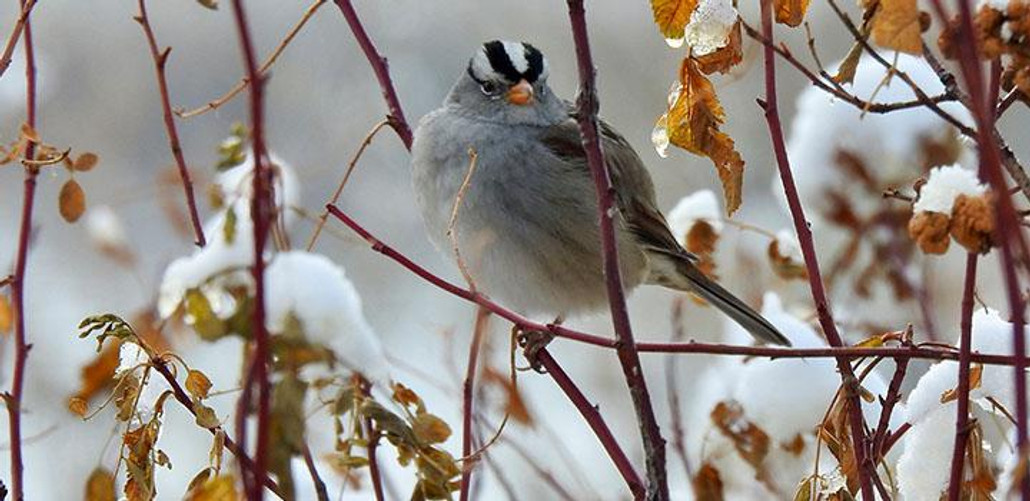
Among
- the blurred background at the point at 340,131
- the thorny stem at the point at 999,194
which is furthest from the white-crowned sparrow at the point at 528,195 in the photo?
the blurred background at the point at 340,131

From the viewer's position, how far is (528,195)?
2467 millimetres

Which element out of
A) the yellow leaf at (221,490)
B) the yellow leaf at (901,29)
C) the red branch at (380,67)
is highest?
the red branch at (380,67)

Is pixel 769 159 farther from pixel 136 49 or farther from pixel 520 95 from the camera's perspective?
pixel 520 95

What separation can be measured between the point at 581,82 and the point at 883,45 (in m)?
0.22

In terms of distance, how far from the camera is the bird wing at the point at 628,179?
8.22 ft

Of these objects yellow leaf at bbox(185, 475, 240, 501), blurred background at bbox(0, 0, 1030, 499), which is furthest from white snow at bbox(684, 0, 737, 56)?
blurred background at bbox(0, 0, 1030, 499)

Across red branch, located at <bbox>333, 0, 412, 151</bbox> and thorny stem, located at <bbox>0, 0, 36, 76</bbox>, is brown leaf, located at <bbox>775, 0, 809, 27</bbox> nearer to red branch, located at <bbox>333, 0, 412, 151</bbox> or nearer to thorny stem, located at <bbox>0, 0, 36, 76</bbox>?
red branch, located at <bbox>333, 0, 412, 151</bbox>

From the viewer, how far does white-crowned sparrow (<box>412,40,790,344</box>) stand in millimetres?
2436

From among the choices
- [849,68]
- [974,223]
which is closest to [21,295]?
[849,68]

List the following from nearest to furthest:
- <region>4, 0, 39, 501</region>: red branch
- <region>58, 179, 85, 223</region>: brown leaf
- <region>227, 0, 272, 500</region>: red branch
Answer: <region>227, 0, 272, 500</region>: red branch
<region>4, 0, 39, 501</region>: red branch
<region>58, 179, 85, 223</region>: brown leaf

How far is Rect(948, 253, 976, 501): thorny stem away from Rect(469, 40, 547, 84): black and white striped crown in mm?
1434

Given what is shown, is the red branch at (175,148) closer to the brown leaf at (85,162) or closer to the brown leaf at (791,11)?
the brown leaf at (85,162)

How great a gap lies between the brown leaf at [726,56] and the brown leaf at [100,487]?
0.65 metres

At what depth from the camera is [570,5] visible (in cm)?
101
